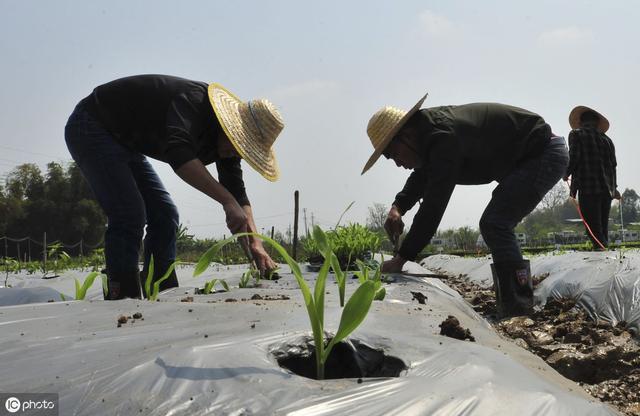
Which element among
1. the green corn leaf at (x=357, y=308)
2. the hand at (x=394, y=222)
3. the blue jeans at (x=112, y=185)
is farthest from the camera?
the hand at (x=394, y=222)

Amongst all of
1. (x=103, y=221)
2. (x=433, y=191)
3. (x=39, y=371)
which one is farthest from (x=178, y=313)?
(x=103, y=221)

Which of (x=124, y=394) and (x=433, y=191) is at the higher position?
(x=433, y=191)

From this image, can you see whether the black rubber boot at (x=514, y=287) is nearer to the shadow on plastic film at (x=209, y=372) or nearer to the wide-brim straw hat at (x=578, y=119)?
the shadow on plastic film at (x=209, y=372)

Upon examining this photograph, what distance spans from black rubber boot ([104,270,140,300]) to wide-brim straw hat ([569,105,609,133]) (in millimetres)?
4790

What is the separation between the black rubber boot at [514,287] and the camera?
112 inches

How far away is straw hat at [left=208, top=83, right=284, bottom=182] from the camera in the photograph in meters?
2.33

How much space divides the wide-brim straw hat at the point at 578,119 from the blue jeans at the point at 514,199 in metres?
2.66

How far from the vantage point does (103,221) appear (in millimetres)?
27609

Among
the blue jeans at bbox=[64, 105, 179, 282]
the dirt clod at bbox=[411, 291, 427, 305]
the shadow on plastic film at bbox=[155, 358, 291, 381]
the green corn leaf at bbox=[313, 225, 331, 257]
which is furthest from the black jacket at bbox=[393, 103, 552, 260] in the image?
the shadow on plastic film at bbox=[155, 358, 291, 381]

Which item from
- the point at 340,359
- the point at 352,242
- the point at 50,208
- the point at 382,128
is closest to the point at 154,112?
the point at 382,128

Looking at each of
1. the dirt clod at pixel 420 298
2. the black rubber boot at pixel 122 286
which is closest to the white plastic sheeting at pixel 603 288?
the dirt clod at pixel 420 298

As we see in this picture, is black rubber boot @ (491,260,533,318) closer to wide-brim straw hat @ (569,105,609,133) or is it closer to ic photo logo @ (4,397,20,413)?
ic photo logo @ (4,397,20,413)

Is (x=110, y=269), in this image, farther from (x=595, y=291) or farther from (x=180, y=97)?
(x=595, y=291)

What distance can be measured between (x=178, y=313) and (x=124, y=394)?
28.4 inches
